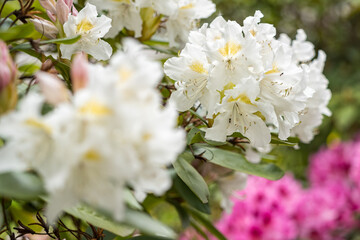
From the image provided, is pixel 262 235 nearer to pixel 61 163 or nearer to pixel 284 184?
pixel 284 184

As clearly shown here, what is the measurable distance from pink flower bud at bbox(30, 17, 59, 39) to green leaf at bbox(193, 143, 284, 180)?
0.23 metres

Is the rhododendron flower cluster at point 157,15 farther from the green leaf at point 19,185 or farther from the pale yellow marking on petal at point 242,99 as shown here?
the green leaf at point 19,185

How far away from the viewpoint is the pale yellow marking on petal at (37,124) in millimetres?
338

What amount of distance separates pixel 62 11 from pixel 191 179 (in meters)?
0.25

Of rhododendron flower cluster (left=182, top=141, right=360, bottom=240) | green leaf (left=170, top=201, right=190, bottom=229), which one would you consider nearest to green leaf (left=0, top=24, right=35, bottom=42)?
green leaf (left=170, top=201, right=190, bottom=229)

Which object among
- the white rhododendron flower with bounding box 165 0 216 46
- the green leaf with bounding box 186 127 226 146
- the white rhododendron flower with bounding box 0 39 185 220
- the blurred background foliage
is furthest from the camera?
the blurred background foliage

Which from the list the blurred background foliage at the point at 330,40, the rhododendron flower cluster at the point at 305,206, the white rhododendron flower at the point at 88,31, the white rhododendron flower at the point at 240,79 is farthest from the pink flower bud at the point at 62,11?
the blurred background foliage at the point at 330,40

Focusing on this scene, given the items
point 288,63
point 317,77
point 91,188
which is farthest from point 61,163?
point 317,77

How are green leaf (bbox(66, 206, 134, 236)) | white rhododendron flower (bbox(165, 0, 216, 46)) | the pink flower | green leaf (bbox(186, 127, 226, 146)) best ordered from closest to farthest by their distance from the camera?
green leaf (bbox(66, 206, 134, 236)), green leaf (bbox(186, 127, 226, 146)), white rhododendron flower (bbox(165, 0, 216, 46)), the pink flower

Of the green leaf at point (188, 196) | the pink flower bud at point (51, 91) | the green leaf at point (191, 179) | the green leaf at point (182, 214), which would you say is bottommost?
the green leaf at point (182, 214)

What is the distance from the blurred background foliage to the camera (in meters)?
2.40

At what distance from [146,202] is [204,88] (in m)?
0.26

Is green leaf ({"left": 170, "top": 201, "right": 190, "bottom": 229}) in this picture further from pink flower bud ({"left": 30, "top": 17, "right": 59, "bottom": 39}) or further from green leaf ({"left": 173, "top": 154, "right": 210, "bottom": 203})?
pink flower bud ({"left": 30, "top": 17, "right": 59, "bottom": 39})

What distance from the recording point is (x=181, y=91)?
0.60 meters
